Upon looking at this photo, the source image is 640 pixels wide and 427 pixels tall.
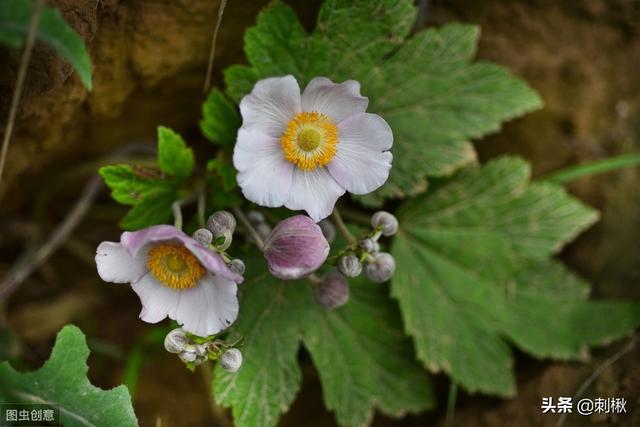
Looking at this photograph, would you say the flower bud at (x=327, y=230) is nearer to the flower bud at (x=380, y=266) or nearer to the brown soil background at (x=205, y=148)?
the flower bud at (x=380, y=266)

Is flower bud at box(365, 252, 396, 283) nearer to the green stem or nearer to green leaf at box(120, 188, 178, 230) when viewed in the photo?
green leaf at box(120, 188, 178, 230)

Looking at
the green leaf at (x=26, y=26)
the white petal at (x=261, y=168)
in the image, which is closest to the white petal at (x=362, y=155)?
the white petal at (x=261, y=168)

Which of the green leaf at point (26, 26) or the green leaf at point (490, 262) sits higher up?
the green leaf at point (26, 26)

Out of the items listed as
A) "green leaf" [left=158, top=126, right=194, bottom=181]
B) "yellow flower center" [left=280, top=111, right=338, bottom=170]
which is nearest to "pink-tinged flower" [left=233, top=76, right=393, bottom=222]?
"yellow flower center" [left=280, top=111, right=338, bottom=170]

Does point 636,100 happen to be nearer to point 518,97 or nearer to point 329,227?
point 518,97

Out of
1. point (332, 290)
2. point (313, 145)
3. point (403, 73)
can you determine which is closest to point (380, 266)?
point (332, 290)

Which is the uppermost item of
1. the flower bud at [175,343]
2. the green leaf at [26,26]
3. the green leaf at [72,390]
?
the green leaf at [26,26]
